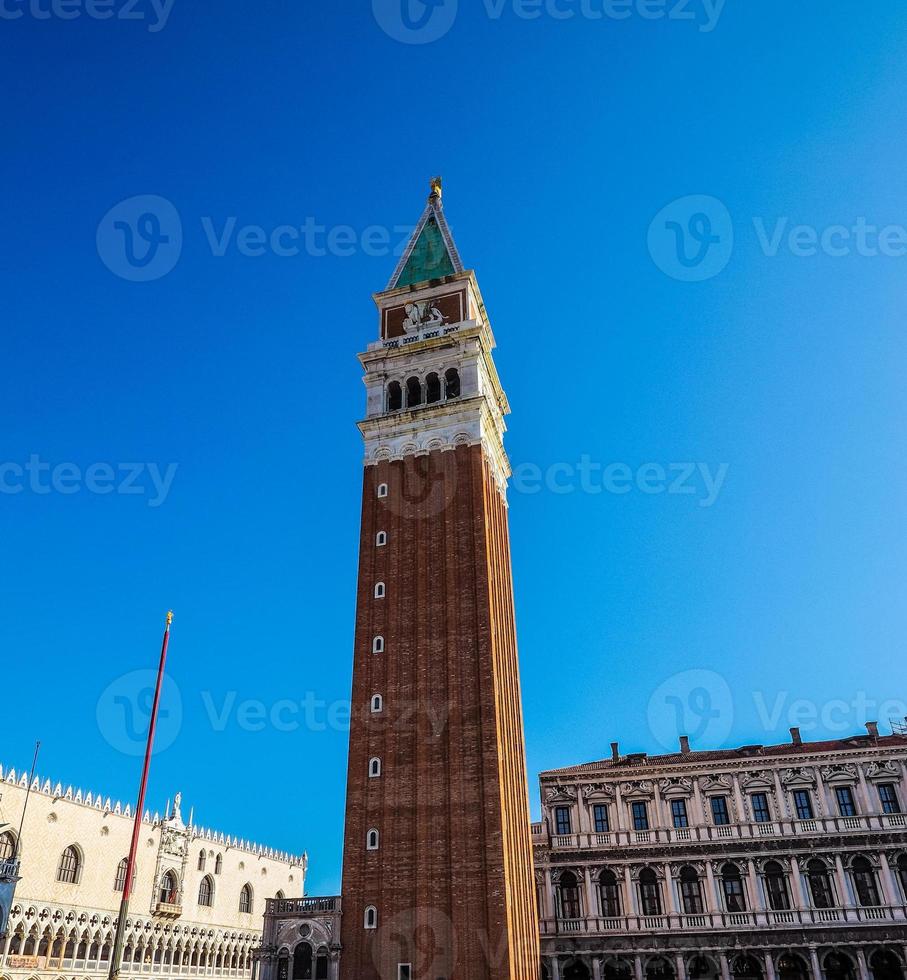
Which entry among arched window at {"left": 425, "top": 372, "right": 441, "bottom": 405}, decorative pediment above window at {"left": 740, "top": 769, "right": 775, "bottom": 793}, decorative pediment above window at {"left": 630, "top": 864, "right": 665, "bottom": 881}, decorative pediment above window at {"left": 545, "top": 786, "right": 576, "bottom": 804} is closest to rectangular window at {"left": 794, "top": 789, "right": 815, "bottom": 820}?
decorative pediment above window at {"left": 740, "top": 769, "right": 775, "bottom": 793}

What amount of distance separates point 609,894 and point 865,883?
13968mm

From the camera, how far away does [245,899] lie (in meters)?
73.0

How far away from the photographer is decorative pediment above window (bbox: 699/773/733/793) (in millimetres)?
49219

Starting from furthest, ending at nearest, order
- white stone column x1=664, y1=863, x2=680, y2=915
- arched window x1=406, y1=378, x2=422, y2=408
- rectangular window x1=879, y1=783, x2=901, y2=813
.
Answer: arched window x1=406, y1=378, x2=422, y2=408 → white stone column x1=664, y1=863, x2=680, y2=915 → rectangular window x1=879, y1=783, x2=901, y2=813

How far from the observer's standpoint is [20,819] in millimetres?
48688

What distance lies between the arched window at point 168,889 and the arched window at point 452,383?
43.4 m

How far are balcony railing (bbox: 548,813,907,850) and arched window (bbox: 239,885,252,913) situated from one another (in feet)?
114

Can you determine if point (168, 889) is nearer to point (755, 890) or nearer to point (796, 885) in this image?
point (755, 890)

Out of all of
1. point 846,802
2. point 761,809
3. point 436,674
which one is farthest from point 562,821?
point 436,674

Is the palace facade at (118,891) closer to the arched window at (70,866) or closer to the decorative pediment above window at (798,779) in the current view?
the arched window at (70,866)

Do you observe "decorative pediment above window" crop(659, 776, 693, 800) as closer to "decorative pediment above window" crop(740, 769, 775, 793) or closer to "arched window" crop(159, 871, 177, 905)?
"decorative pediment above window" crop(740, 769, 775, 793)

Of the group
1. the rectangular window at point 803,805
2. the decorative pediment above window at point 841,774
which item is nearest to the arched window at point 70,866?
the rectangular window at point 803,805

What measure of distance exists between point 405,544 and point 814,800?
92.0 feet

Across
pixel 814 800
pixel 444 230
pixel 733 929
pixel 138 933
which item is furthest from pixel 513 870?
pixel 444 230
